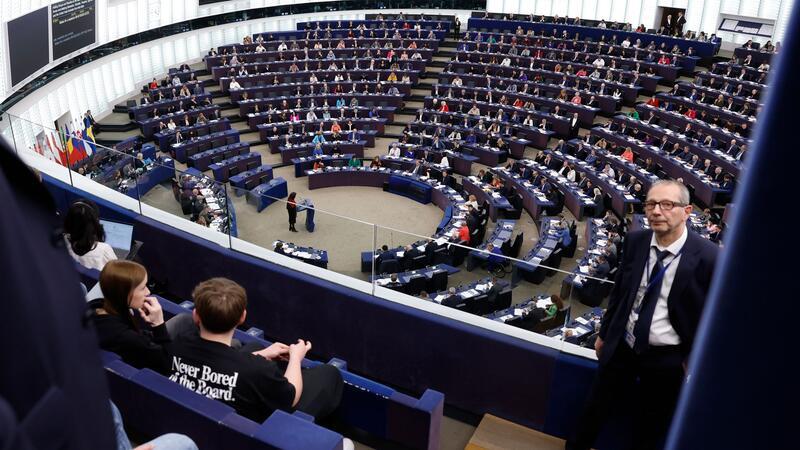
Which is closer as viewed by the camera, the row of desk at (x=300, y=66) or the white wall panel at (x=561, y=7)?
the row of desk at (x=300, y=66)

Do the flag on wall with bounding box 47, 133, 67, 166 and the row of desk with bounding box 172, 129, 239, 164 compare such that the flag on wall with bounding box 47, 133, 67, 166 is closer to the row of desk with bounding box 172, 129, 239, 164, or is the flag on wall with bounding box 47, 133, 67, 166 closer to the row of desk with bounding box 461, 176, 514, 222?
the row of desk with bounding box 461, 176, 514, 222

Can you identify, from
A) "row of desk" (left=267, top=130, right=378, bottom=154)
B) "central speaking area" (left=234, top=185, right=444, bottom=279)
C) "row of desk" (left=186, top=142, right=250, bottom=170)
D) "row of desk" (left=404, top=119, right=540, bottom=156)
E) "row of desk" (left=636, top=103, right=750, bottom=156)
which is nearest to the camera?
"central speaking area" (left=234, top=185, right=444, bottom=279)

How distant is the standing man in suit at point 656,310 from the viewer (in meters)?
3.20

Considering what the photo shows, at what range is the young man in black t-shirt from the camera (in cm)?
306

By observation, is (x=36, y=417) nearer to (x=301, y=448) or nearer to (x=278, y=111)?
(x=301, y=448)

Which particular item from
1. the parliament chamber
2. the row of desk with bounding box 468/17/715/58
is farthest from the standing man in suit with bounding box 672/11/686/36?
the row of desk with bounding box 468/17/715/58

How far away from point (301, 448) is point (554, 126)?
1753 centimetres

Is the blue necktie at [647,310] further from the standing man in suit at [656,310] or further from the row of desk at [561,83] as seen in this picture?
the row of desk at [561,83]

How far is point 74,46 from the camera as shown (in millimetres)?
19609

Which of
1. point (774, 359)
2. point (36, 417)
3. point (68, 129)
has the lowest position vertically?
point (68, 129)

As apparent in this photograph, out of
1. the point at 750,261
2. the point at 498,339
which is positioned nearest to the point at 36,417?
the point at 750,261

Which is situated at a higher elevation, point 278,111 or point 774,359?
point 774,359

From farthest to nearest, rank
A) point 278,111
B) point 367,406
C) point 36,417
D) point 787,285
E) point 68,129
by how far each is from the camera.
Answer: point 278,111 < point 68,129 < point 367,406 < point 36,417 < point 787,285

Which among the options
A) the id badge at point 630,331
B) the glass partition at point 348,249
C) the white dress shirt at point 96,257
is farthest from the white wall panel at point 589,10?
the id badge at point 630,331
